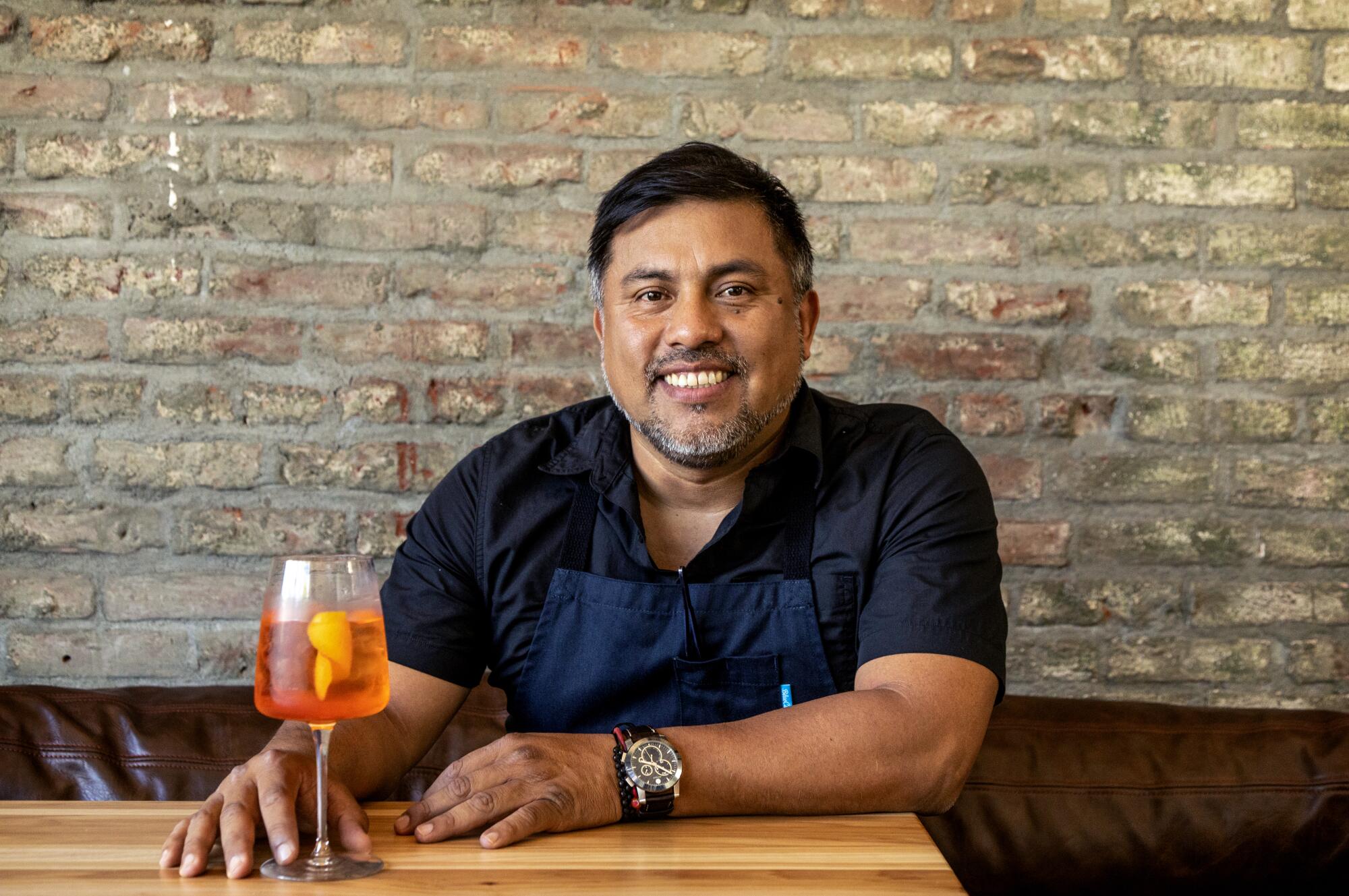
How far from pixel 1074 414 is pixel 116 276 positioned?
5.67 feet

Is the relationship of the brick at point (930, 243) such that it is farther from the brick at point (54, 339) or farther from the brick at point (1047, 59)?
the brick at point (54, 339)

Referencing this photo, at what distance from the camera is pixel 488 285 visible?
2.18 meters

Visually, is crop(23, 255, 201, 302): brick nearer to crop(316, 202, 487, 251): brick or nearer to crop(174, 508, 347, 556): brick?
crop(316, 202, 487, 251): brick

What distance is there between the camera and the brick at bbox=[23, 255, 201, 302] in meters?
2.14

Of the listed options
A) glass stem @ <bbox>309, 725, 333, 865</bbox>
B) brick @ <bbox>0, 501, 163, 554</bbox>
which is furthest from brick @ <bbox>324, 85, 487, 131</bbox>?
glass stem @ <bbox>309, 725, 333, 865</bbox>

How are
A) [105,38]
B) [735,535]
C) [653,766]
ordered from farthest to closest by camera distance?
[105,38], [735,535], [653,766]

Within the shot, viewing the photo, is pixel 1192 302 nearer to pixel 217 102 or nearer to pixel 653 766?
pixel 653 766

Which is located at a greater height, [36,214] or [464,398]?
[36,214]

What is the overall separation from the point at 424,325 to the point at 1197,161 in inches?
55.9

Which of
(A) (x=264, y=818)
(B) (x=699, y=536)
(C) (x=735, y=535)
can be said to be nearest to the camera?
(A) (x=264, y=818)

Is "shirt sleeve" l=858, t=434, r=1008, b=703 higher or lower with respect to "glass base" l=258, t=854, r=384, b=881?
higher

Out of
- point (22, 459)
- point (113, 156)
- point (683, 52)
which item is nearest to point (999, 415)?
point (683, 52)

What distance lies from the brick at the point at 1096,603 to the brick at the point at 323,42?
59.1 inches

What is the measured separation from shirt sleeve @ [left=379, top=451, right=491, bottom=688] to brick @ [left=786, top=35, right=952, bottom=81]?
3.18 ft
